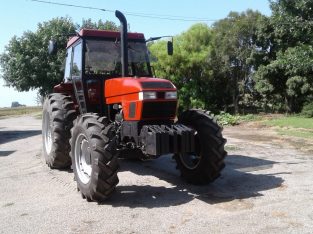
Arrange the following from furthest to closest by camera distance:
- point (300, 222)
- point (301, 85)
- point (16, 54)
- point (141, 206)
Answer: point (16, 54)
point (301, 85)
point (141, 206)
point (300, 222)

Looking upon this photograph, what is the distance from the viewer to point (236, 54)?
28.6 m

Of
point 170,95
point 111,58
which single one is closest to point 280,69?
point 111,58

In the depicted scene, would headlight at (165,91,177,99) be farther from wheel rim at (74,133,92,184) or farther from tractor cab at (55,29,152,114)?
tractor cab at (55,29,152,114)

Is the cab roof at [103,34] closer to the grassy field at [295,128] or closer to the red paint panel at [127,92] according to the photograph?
the red paint panel at [127,92]

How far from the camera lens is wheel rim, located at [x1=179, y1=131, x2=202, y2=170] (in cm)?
706

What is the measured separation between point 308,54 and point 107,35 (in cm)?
1143

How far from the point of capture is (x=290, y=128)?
18.5m

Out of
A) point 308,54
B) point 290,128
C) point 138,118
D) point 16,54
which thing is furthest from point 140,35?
point 16,54

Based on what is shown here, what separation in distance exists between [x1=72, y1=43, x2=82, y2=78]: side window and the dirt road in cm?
202

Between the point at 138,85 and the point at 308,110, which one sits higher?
the point at 138,85

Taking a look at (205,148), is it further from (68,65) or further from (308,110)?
(308,110)

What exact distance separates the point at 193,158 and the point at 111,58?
2501mm

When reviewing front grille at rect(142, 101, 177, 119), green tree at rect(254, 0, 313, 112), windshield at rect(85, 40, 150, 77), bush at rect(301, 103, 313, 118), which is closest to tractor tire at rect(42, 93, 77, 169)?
windshield at rect(85, 40, 150, 77)

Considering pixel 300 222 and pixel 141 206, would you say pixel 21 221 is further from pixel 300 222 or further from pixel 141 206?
pixel 300 222
